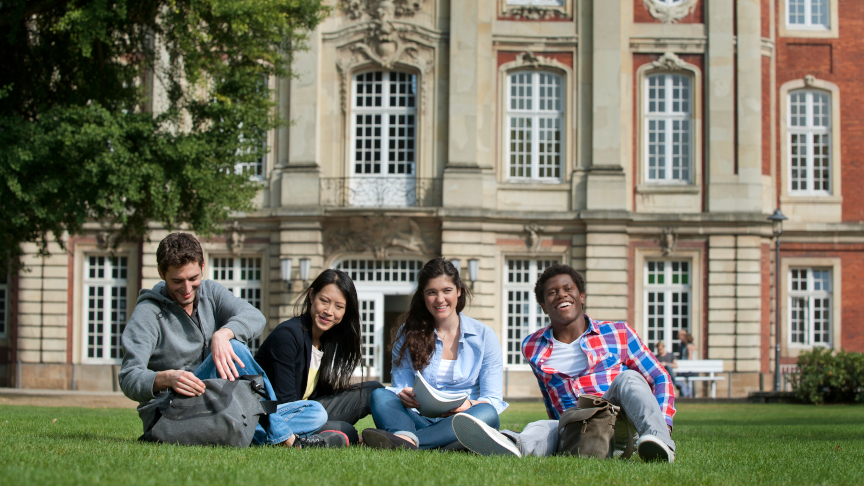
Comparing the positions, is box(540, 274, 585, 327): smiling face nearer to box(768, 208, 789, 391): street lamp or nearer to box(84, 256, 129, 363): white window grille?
box(768, 208, 789, 391): street lamp

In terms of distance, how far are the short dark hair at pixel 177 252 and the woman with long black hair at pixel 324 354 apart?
0.91m

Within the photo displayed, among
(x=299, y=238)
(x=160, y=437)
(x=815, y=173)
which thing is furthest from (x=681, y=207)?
(x=160, y=437)

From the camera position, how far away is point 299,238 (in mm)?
22953

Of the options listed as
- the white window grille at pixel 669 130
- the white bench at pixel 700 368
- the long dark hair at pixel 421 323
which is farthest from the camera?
the white window grille at pixel 669 130

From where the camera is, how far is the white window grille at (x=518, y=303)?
926 inches

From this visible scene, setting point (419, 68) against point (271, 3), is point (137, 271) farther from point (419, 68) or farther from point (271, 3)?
point (271, 3)

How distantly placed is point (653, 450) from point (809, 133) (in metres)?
22.1

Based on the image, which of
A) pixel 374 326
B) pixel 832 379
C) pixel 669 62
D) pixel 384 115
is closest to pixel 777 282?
pixel 832 379

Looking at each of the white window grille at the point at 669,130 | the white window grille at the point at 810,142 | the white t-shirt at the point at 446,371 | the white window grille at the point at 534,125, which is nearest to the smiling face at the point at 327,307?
the white t-shirt at the point at 446,371

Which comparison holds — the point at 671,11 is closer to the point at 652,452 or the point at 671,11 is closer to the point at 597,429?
the point at 597,429

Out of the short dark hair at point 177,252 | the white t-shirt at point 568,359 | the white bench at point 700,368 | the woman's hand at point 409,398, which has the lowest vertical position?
the white bench at point 700,368

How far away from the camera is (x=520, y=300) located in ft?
77.6

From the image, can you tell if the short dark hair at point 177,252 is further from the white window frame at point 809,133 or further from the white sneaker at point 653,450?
the white window frame at point 809,133

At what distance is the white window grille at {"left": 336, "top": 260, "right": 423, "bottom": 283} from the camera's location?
76.8 ft
